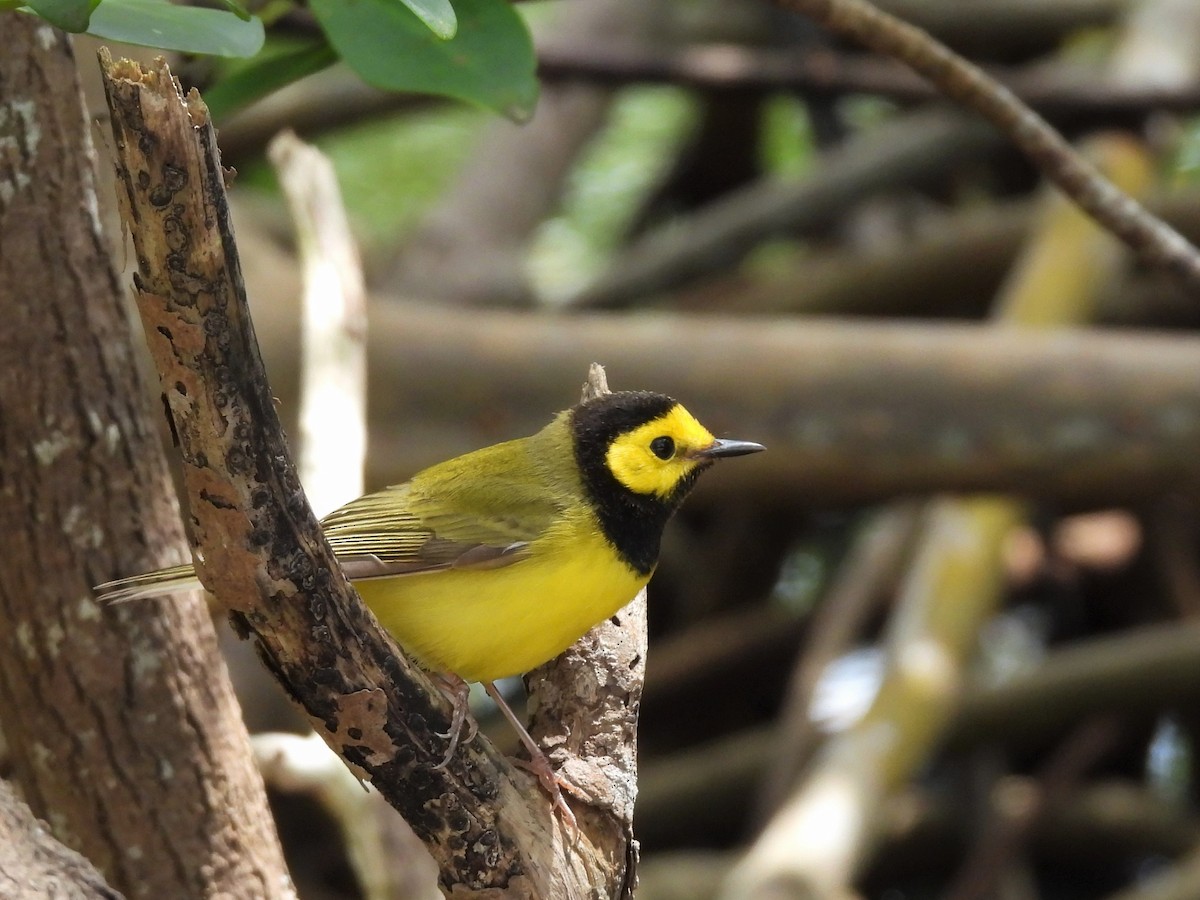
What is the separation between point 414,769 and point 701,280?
4.90m

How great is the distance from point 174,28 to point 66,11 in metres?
0.21

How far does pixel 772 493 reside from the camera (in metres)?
4.89

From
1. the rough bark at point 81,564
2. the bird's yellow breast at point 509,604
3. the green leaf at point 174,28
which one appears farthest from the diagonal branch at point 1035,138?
the rough bark at point 81,564

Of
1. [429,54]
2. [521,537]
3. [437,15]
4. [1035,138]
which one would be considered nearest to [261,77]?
[429,54]

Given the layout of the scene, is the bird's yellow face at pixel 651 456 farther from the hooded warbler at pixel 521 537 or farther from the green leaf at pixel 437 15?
the green leaf at pixel 437 15

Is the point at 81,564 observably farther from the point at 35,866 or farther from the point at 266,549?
the point at 266,549

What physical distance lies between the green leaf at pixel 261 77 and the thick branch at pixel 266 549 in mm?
998

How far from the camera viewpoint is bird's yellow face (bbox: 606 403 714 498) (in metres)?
3.12

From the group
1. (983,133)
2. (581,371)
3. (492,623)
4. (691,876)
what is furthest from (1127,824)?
(492,623)

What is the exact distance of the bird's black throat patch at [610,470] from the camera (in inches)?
119

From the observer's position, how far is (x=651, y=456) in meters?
3.13

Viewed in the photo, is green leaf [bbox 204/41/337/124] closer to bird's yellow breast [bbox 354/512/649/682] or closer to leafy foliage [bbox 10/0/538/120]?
leafy foliage [bbox 10/0/538/120]

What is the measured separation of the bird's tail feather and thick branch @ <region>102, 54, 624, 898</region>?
46 centimetres

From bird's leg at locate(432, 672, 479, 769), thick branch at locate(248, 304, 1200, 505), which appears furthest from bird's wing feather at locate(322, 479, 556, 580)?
thick branch at locate(248, 304, 1200, 505)
